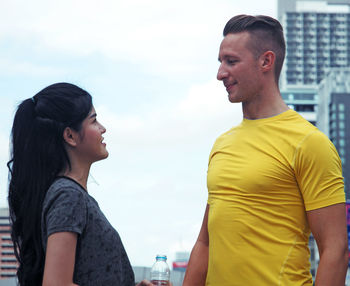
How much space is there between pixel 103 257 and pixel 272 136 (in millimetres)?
1062

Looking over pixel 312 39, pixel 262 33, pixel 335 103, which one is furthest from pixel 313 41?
pixel 262 33

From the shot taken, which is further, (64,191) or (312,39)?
(312,39)

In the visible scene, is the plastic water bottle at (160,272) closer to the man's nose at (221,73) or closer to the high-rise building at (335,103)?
the man's nose at (221,73)

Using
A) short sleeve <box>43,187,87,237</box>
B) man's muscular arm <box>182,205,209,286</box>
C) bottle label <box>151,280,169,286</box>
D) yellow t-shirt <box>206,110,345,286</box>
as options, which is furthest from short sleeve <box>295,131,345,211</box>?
short sleeve <box>43,187,87,237</box>

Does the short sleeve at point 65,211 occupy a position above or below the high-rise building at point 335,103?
above

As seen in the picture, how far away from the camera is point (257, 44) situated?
→ 3719mm

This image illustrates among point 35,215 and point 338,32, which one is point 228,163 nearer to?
point 35,215

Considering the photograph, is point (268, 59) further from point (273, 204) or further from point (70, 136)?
point (70, 136)

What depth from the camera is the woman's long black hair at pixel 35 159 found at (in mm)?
3404

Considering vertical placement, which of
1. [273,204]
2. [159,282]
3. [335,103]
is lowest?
[335,103]

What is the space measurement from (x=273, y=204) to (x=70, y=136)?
1.10 meters

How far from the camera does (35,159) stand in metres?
3.50

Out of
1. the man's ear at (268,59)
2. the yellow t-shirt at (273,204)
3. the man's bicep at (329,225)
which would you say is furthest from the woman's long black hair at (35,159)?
the man's bicep at (329,225)

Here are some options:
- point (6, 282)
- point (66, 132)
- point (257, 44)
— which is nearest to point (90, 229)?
point (66, 132)
